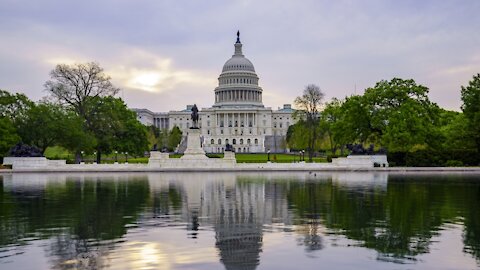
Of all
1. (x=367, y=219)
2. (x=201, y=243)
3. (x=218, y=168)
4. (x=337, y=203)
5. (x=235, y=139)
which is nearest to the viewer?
(x=201, y=243)

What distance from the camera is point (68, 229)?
13164mm

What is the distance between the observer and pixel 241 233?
41.3 feet

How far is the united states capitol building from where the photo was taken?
16788cm

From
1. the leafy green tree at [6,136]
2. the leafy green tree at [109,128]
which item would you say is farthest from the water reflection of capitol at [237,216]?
the leafy green tree at [109,128]

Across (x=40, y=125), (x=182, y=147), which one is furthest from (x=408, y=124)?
(x=182, y=147)

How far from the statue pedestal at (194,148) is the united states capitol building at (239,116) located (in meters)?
105

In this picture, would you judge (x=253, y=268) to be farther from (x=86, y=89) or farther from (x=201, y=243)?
(x=86, y=89)

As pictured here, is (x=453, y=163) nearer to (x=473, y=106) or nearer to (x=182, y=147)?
(x=473, y=106)

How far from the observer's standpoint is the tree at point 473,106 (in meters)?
53.0

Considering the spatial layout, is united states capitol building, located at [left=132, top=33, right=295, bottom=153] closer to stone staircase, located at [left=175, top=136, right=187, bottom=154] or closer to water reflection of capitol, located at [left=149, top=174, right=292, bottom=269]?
stone staircase, located at [left=175, top=136, right=187, bottom=154]

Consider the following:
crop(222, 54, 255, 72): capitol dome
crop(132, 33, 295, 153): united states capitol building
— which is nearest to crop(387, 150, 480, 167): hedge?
crop(132, 33, 295, 153): united states capitol building

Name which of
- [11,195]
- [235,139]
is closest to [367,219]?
[11,195]

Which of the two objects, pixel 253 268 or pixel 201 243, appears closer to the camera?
pixel 253 268

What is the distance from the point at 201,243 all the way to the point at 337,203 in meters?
8.85
